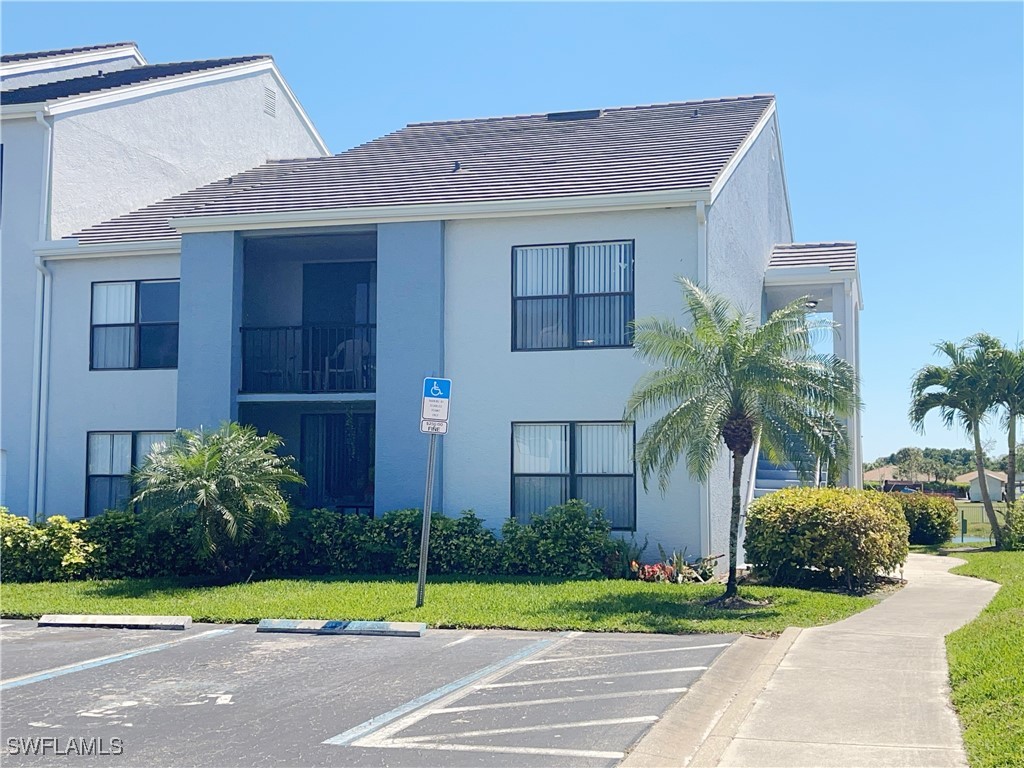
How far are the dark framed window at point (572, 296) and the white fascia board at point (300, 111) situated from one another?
43.2 feet

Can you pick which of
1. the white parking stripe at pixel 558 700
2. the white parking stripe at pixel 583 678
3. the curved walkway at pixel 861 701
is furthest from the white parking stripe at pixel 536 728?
the white parking stripe at pixel 583 678

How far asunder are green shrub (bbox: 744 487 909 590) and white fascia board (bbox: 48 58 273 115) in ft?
48.3

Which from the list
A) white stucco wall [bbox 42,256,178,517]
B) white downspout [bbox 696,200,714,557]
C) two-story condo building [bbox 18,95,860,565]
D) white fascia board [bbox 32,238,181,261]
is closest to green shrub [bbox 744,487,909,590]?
white downspout [bbox 696,200,714,557]

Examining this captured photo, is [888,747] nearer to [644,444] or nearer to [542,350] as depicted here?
[644,444]

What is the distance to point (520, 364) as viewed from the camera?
17.2m

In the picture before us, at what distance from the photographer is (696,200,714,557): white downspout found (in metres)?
16.2

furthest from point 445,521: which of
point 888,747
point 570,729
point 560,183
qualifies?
point 888,747

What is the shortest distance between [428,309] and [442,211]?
1587mm

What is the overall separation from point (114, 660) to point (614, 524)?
819 cm

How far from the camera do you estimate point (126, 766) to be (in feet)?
22.6

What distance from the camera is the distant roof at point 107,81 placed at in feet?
70.7

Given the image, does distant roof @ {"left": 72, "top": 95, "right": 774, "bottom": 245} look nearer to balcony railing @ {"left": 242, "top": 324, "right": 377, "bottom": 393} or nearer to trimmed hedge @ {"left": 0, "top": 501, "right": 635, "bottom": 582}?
balcony railing @ {"left": 242, "top": 324, "right": 377, "bottom": 393}

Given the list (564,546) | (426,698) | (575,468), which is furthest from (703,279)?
(426,698)

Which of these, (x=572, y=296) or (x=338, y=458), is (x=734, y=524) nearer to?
(x=572, y=296)
